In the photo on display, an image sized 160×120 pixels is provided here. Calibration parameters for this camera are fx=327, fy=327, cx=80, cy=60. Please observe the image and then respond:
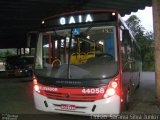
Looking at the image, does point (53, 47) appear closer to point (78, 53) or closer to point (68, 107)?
point (78, 53)

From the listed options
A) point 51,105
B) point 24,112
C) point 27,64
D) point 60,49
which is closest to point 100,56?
point 60,49

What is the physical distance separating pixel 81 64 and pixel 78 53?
0.34 m

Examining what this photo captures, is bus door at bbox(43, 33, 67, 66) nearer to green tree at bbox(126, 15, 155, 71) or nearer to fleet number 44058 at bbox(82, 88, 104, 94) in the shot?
fleet number 44058 at bbox(82, 88, 104, 94)

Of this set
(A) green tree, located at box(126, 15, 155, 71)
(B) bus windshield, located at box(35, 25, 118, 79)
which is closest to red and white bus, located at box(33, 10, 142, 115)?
(B) bus windshield, located at box(35, 25, 118, 79)

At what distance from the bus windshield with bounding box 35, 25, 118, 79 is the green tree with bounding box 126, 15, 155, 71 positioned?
2636cm

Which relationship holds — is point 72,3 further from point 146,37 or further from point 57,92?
point 146,37

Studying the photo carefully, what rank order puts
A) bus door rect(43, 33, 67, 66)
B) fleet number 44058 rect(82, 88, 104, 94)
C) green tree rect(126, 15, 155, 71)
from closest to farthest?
fleet number 44058 rect(82, 88, 104, 94)
bus door rect(43, 33, 67, 66)
green tree rect(126, 15, 155, 71)

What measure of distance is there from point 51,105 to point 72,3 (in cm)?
1218

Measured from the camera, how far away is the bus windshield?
7.65 m

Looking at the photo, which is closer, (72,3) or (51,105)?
(51,105)

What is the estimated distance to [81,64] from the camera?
796 cm

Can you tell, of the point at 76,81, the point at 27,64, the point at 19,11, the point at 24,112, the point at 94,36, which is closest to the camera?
the point at 76,81

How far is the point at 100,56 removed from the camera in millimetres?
7992

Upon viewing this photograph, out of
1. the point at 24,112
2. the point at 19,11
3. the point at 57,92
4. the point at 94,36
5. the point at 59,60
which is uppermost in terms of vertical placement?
the point at 19,11
